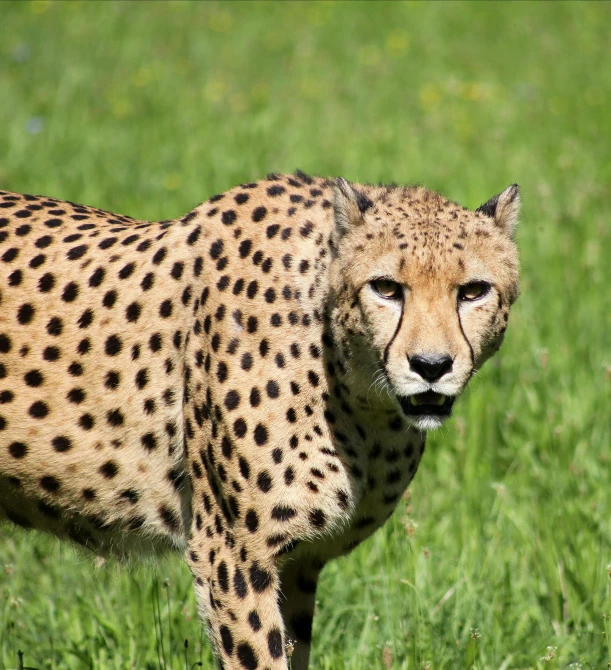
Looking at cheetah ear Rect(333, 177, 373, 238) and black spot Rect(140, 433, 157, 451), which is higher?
cheetah ear Rect(333, 177, 373, 238)

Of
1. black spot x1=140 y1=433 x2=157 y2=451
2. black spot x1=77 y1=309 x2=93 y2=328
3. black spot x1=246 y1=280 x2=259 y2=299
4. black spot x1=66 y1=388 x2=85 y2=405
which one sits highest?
black spot x1=246 y1=280 x2=259 y2=299

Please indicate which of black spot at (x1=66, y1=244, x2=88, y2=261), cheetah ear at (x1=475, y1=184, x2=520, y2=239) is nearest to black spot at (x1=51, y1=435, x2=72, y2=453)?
black spot at (x1=66, y1=244, x2=88, y2=261)

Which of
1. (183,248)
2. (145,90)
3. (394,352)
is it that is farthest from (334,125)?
(394,352)

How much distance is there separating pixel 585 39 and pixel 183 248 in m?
10.3

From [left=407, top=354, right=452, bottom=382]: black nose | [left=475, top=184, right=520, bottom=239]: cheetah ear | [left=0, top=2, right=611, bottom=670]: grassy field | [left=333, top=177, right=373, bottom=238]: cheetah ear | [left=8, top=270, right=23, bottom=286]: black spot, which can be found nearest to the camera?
[left=407, top=354, right=452, bottom=382]: black nose

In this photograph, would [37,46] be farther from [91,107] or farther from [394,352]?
[394,352]

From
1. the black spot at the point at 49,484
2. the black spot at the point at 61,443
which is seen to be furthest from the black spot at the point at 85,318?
the black spot at the point at 49,484

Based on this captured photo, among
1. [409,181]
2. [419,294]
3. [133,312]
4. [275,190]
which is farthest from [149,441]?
[409,181]

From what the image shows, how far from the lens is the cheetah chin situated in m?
2.95

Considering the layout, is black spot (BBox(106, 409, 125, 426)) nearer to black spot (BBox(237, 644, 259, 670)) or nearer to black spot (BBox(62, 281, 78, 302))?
black spot (BBox(62, 281, 78, 302))

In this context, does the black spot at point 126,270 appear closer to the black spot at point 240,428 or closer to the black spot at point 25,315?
the black spot at point 25,315

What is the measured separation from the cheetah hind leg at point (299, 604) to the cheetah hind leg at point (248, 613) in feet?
1.44

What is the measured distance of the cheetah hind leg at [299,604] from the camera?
367cm

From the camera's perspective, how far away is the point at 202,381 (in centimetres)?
334
